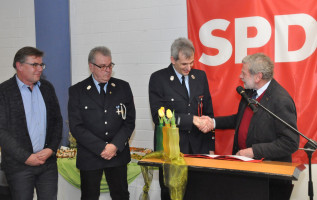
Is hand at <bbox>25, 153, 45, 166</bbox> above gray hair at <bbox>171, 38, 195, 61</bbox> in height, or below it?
below

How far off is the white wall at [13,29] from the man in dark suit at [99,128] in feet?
8.18

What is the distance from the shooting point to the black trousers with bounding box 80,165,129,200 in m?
2.89

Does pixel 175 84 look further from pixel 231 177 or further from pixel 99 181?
pixel 231 177

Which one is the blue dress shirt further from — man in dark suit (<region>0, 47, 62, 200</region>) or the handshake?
the handshake

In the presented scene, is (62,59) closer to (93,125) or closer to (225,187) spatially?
(93,125)

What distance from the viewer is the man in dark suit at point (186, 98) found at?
Answer: 2.86 metres

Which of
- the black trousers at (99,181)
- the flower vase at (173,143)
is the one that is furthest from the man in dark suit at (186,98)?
the flower vase at (173,143)

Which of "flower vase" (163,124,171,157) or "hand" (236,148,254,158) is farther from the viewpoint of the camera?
"hand" (236,148,254,158)

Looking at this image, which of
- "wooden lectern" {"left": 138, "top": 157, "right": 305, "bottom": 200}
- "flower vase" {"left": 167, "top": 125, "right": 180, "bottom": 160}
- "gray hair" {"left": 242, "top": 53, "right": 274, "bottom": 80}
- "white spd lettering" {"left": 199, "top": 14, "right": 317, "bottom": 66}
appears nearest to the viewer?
"wooden lectern" {"left": 138, "top": 157, "right": 305, "bottom": 200}

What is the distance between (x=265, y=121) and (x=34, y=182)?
1.93 m

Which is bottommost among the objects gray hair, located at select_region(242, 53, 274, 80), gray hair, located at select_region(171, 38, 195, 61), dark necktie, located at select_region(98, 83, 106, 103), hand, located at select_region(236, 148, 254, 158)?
hand, located at select_region(236, 148, 254, 158)

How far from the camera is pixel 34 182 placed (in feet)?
8.94

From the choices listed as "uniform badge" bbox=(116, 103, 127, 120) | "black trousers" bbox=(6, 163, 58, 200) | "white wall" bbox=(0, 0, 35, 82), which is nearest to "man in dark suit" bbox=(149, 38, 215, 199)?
"uniform badge" bbox=(116, 103, 127, 120)

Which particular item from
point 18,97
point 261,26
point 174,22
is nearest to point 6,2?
point 174,22
